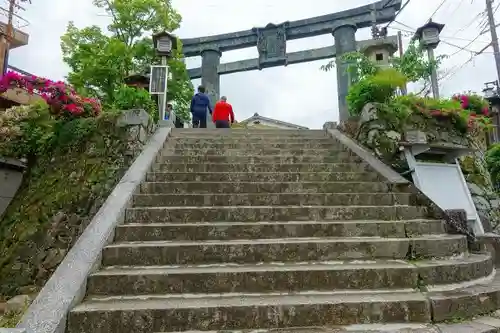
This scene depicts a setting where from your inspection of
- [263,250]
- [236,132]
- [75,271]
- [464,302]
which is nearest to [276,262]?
[263,250]

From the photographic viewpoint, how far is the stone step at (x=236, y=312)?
2410mm

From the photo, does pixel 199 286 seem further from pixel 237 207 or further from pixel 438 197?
pixel 438 197

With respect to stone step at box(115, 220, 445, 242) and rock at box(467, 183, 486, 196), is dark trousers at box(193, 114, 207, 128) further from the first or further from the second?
rock at box(467, 183, 486, 196)

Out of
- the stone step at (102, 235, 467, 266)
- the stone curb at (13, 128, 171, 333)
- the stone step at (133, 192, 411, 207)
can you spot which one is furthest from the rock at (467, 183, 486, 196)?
the stone curb at (13, 128, 171, 333)

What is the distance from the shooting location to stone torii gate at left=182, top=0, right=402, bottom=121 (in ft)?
48.6

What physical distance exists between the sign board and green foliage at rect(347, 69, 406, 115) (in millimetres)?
5051

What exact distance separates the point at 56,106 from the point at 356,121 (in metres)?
5.44

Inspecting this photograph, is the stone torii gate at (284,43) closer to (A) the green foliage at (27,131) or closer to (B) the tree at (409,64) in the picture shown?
(B) the tree at (409,64)

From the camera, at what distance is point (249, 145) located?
6.40 meters

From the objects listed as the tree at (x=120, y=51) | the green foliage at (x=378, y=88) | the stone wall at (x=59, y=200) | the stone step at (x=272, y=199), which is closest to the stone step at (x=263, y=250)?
the stone step at (x=272, y=199)

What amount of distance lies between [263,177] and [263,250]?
1887 millimetres

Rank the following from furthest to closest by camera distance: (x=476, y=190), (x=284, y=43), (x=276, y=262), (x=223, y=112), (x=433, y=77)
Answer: (x=284, y=43) < (x=223, y=112) < (x=433, y=77) < (x=476, y=190) < (x=276, y=262)

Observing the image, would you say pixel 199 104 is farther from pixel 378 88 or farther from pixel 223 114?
pixel 378 88

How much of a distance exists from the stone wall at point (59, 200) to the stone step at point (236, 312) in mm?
2129
